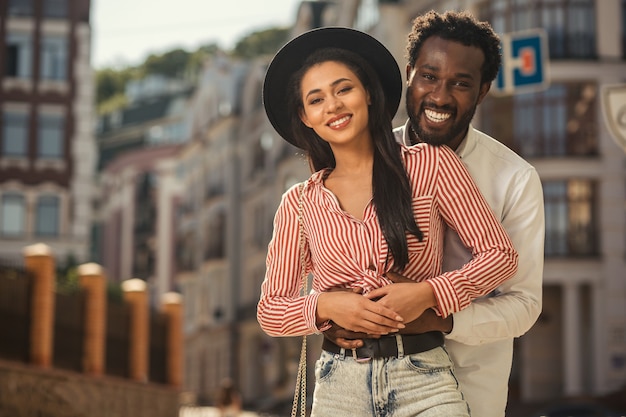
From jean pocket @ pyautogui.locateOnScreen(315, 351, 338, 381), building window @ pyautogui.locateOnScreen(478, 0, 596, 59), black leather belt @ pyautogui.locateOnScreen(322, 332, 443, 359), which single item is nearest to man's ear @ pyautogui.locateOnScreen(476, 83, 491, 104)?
black leather belt @ pyautogui.locateOnScreen(322, 332, 443, 359)

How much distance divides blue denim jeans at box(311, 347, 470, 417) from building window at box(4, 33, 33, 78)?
179 ft

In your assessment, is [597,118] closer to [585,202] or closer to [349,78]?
[585,202]

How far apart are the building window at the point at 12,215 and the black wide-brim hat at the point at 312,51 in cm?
5221

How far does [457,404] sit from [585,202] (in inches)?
1584

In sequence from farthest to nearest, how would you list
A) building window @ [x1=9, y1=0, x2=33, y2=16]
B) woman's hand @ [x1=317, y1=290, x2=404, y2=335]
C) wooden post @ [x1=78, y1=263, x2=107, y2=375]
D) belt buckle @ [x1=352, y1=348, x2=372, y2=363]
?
building window @ [x1=9, y1=0, x2=33, y2=16], wooden post @ [x1=78, y1=263, x2=107, y2=375], belt buckle @ [x1=352, y1=348, x2=372, y2=363], woman's hand @ [x1=317, y1=290, x2=404, y2=335]

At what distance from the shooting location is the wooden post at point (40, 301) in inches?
918

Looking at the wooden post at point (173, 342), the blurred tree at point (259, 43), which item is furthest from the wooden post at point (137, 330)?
the blurred tree at point (259, 43)

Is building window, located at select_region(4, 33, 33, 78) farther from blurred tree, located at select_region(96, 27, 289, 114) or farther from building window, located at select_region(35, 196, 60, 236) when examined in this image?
blurred tree, located at select_region(96, 27, 289, 114)

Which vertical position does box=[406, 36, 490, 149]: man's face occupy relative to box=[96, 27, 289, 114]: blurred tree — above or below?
below

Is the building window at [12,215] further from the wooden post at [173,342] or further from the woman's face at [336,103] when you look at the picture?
the woman's face at [336,103]

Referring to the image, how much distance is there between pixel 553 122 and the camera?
4416cm

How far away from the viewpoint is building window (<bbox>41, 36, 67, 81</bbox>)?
5716cm

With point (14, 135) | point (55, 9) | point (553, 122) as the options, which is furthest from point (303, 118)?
point (55, 9)

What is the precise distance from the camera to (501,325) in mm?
4316
